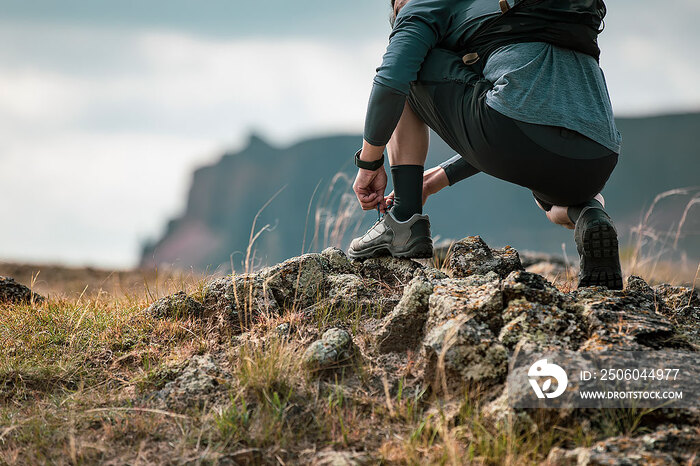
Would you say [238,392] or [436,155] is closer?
[238,392]

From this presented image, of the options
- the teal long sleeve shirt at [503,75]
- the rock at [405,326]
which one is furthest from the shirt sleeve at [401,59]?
the rock at [405,326]

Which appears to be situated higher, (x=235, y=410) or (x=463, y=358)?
(x=463, y=358)

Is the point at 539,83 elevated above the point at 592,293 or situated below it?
above

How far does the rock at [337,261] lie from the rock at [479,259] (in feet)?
1.94

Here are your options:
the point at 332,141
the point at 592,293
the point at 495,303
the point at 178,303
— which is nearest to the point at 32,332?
the point at 178,303

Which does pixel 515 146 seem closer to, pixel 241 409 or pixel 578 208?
pixel 578 208

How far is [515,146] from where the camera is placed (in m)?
2.60

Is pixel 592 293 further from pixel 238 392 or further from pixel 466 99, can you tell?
pixel 238 392

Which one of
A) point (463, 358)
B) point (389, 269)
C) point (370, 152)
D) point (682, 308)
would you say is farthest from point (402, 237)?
point (682, 308)

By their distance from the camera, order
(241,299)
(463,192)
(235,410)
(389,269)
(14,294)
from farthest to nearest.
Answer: (463,192) < (14,294) < (389,269) < (241,299) < (235,410)

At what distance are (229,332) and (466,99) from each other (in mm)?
1630

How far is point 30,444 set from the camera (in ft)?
6.62

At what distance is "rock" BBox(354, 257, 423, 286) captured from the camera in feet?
10.0

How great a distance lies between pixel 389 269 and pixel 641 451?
66.2 inches
